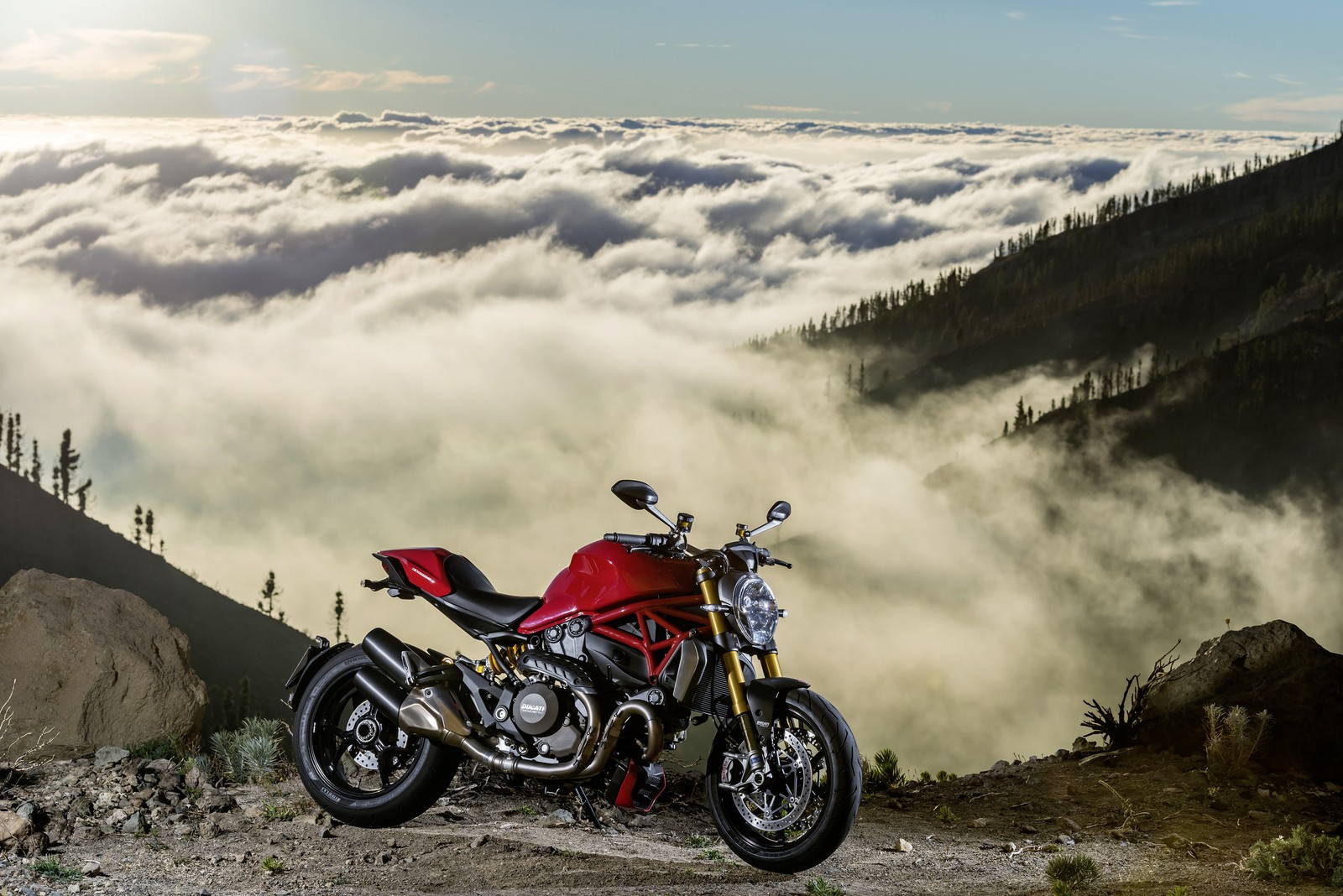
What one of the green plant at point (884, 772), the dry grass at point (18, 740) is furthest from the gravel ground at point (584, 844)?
the green plant at point (884, 772)

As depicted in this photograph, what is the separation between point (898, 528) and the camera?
5768 inches

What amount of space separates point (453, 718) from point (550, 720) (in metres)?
0.74

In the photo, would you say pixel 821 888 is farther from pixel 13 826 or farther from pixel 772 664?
pixel 13 826

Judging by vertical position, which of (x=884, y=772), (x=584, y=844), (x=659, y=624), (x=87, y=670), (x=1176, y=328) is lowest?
(x=884, y=772)

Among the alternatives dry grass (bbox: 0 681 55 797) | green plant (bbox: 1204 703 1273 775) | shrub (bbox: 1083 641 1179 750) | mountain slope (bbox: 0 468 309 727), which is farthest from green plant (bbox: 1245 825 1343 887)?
mountain slope (bbox: 0 468 309 727)

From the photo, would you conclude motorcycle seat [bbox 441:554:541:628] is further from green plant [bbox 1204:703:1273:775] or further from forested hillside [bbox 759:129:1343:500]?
forested hillside [bbox 759:129:1343:500]

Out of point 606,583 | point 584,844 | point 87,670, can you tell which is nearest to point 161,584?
point 87,670

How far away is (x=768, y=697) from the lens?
6.21 metres

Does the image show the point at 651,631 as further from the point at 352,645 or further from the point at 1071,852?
the point at 1071,852

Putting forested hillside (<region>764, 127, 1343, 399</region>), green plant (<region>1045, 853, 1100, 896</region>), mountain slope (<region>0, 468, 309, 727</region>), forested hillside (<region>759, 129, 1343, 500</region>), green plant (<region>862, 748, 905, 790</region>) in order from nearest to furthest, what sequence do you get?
1. green plant (<region>1045, 853, 1100, 896</region>)
2. green plant (<region>862, 748, 905, 790</region>)
3. mountain slope (<region>0, 468, 309, 727</region>)
4. forested hillside (<region>759, 129, 1343, 500</region>)
5. forested hillside (<region>764, 127, 1343, 399</region>)

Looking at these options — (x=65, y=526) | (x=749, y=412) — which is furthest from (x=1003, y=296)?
(x=65, y=526)

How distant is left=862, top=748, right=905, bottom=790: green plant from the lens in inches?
448

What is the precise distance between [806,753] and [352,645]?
321cm

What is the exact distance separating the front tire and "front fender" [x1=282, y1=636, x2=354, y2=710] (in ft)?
0.18
